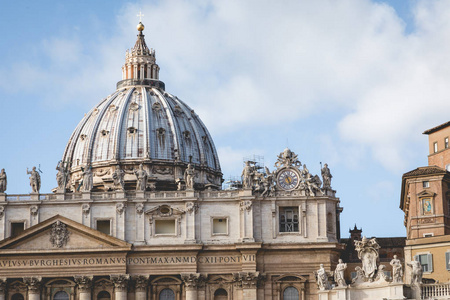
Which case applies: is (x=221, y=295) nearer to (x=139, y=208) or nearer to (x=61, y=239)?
(x=139, y=208)

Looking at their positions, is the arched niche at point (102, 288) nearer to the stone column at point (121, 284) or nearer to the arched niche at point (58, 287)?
the stone column at point (121, 284)

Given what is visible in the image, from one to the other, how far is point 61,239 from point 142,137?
4120cm

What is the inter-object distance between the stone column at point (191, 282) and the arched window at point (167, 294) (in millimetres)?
1745

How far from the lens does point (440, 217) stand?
106 meters

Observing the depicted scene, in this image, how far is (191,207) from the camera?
111188 millimetres

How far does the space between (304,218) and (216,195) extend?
8121 millimetres

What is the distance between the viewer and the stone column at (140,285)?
361ft

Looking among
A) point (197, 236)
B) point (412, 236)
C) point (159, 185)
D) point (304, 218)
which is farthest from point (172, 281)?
point (159, 185)

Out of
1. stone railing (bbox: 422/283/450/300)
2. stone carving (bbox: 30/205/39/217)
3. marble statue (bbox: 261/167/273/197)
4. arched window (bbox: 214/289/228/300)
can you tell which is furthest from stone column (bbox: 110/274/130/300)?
stone railing (bbox: 422/283/450/300)

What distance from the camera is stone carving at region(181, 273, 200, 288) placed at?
10975cm

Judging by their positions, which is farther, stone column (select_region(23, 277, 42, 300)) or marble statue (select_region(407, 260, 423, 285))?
stone column (select_region(23, 277, 42, 300))

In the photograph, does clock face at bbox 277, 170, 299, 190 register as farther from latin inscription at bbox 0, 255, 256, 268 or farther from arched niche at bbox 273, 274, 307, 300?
arched niche at bbox 273, 274, 307, 300

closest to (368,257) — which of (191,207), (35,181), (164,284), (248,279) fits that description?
(248,279)

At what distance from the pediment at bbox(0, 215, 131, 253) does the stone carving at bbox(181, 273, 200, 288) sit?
5432 millimetres
